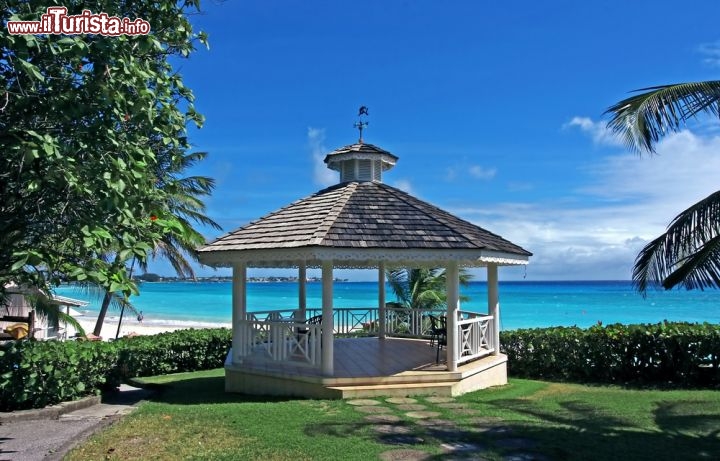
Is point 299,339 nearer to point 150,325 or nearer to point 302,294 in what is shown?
point 302,294

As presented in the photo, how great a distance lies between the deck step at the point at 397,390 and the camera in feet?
31.5

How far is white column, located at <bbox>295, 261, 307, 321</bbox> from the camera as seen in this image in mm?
13875

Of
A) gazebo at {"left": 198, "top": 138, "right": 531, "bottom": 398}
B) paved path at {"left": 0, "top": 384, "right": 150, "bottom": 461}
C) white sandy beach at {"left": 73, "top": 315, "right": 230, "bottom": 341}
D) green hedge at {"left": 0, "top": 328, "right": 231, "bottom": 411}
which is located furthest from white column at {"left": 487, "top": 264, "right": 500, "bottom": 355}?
white sandy beach at {"left": 73, "top": 315, "right": 230, "bottom": 341}

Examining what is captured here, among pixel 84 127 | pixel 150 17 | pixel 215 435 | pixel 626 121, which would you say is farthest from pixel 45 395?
pixel 626 121

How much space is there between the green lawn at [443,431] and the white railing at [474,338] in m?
1.03

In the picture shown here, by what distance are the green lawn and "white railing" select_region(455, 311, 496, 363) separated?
1028 millimetres

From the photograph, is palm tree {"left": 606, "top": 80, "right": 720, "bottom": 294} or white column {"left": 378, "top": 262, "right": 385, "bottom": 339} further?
white column {"left": 378, "top": 262, "right": 385, "bottom": 339}

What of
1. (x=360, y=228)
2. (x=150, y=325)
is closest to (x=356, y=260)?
(x=360, y=228)

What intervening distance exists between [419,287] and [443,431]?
13.5m

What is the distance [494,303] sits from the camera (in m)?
12.6

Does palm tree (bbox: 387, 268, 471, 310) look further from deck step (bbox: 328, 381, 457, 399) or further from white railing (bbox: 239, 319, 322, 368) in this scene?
deck step (bbox: 328, 381, 457, 399)

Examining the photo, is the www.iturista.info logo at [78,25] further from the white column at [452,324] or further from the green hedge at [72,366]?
the white column at [452,324]

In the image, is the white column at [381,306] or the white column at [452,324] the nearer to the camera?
the white column at [452,324]

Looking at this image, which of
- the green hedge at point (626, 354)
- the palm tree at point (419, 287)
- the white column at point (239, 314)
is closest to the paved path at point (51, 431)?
the white column at point (239, 314)
